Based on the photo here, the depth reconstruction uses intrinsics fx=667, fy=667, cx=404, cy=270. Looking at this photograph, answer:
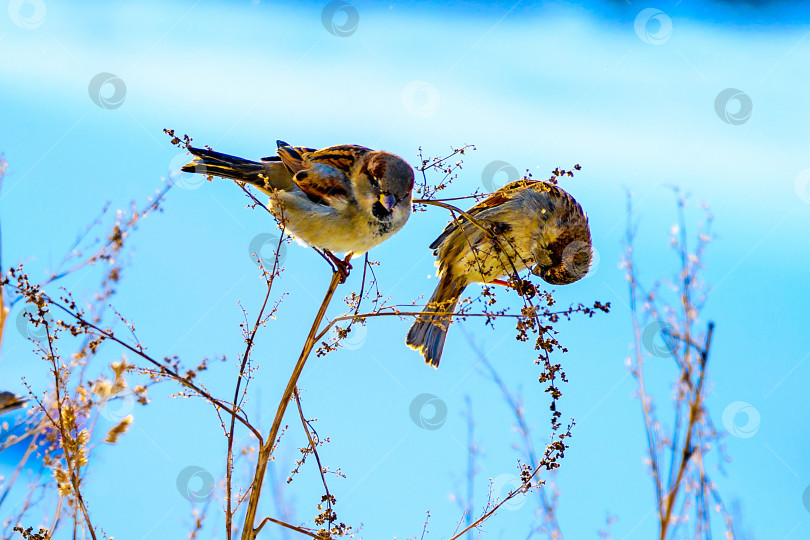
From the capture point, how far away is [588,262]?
3275mm

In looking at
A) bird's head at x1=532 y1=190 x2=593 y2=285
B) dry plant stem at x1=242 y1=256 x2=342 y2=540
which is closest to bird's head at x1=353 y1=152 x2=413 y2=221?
dry plant stem at x1=242 y1=256 x2=342 y2=540

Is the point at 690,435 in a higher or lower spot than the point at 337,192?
lower

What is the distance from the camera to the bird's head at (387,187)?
2.19 m

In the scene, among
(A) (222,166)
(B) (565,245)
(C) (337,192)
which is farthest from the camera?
(B) (565,245)

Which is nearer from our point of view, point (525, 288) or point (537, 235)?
point (525, 288)

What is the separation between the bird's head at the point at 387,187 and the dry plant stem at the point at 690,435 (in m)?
1.07

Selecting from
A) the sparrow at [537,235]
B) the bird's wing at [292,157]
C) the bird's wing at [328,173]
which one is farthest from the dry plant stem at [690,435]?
the sparrow at [537,235]

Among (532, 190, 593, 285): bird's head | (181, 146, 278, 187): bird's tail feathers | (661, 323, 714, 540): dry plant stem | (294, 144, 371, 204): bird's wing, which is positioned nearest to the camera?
(661, 323, 714, 540): dry plant stem

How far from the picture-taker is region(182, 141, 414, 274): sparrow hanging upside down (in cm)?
220

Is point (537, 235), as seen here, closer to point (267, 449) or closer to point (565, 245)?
point (565, 245)

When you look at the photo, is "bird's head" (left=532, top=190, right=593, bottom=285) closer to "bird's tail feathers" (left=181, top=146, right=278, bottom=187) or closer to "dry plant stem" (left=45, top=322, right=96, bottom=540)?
"bird's tail feathers" (left=181, top=146, right=278, bottom=187)

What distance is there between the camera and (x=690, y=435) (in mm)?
1380

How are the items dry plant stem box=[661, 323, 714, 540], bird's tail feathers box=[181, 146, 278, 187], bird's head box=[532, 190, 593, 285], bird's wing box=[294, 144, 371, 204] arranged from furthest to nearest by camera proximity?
bird's head box=[532, 190, 593, 285]
bird's wing box=[294, 144, 371, 204]
bird's tail feathers box=[181, 146, 278, 187]
dry plant stem box=[661, 323, 714, 540]

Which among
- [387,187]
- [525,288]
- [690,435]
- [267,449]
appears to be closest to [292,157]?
[387,187]
